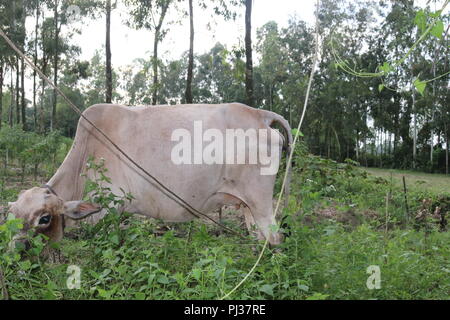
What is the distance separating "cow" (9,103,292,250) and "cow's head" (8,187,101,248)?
1.17ft

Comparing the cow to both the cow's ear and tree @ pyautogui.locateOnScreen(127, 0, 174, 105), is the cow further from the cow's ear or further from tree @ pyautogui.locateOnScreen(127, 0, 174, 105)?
tree @ pyautogui.locateOnScreen(127, 0, 174, 105)

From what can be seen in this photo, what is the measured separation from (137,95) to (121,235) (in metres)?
45.1

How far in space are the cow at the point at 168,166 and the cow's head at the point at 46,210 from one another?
0.36 m

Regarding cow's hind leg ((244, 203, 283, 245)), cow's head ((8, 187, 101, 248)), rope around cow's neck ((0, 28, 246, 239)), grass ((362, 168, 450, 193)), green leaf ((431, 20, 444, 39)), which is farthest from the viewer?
grass ((362, 168, 450, 193))

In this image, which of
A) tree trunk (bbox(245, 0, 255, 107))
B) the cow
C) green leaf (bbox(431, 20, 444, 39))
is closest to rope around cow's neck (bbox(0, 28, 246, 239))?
the cow

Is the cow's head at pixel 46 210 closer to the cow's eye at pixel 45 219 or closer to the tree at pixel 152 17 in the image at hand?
the cow's eye at pixel 45 219

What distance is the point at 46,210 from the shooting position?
3959mm

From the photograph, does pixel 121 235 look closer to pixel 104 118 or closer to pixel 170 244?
pixel 170 244

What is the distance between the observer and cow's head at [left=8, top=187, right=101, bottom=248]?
149 inches

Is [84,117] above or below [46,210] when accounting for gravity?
above

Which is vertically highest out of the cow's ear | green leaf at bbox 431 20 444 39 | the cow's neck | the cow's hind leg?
green leaf at bbox 431 20 444 39

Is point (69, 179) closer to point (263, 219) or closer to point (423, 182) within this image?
point (263, 219)

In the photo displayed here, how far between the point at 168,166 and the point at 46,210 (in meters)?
1.31

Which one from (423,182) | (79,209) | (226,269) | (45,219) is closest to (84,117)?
(79,209)
